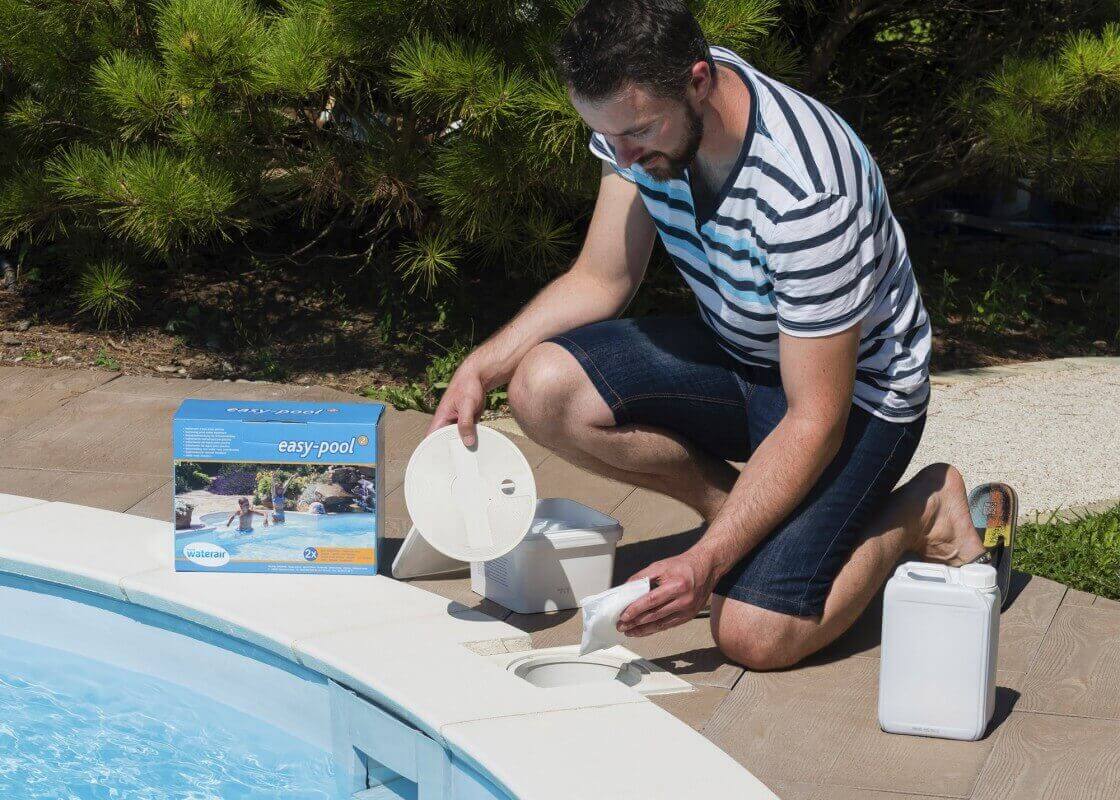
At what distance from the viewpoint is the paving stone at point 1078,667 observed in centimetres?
216

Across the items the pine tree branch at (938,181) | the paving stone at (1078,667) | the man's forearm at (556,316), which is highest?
the pine tree branch at (938,181)

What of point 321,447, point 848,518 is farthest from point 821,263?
point 321,447

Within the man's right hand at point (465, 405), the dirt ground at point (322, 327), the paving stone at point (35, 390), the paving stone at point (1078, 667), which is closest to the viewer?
the paving stone at point (1078, 667)

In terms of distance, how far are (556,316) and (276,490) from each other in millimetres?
711

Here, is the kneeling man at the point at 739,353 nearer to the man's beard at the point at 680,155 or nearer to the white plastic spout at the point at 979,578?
the man's beard at the point at 680,155

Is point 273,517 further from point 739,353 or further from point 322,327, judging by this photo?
point 322,327

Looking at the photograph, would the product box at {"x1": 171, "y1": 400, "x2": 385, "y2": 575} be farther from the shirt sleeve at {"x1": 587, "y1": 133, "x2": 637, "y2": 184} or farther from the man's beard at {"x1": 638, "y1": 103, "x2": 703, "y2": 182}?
the man's beard at {"x1": 638, "y1": 103, "x2": 703, "y2": 182}

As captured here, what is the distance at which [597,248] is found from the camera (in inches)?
103

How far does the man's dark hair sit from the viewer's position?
6.58ft

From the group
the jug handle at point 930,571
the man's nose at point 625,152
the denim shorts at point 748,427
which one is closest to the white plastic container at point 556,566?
the denim shorts at point 748,427

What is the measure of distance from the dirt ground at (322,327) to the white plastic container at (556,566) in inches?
74.7

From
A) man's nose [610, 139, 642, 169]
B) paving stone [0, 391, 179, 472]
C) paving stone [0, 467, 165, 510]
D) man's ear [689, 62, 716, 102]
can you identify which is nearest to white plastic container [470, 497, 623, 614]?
man's nose [610, 139, 642, 169]

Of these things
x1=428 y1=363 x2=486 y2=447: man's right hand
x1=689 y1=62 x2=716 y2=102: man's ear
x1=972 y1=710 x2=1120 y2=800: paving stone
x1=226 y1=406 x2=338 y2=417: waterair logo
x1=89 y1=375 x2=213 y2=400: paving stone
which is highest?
x1=689 y1=62 x2=716 y2=102: man's ear

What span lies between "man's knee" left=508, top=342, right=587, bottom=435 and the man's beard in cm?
54
